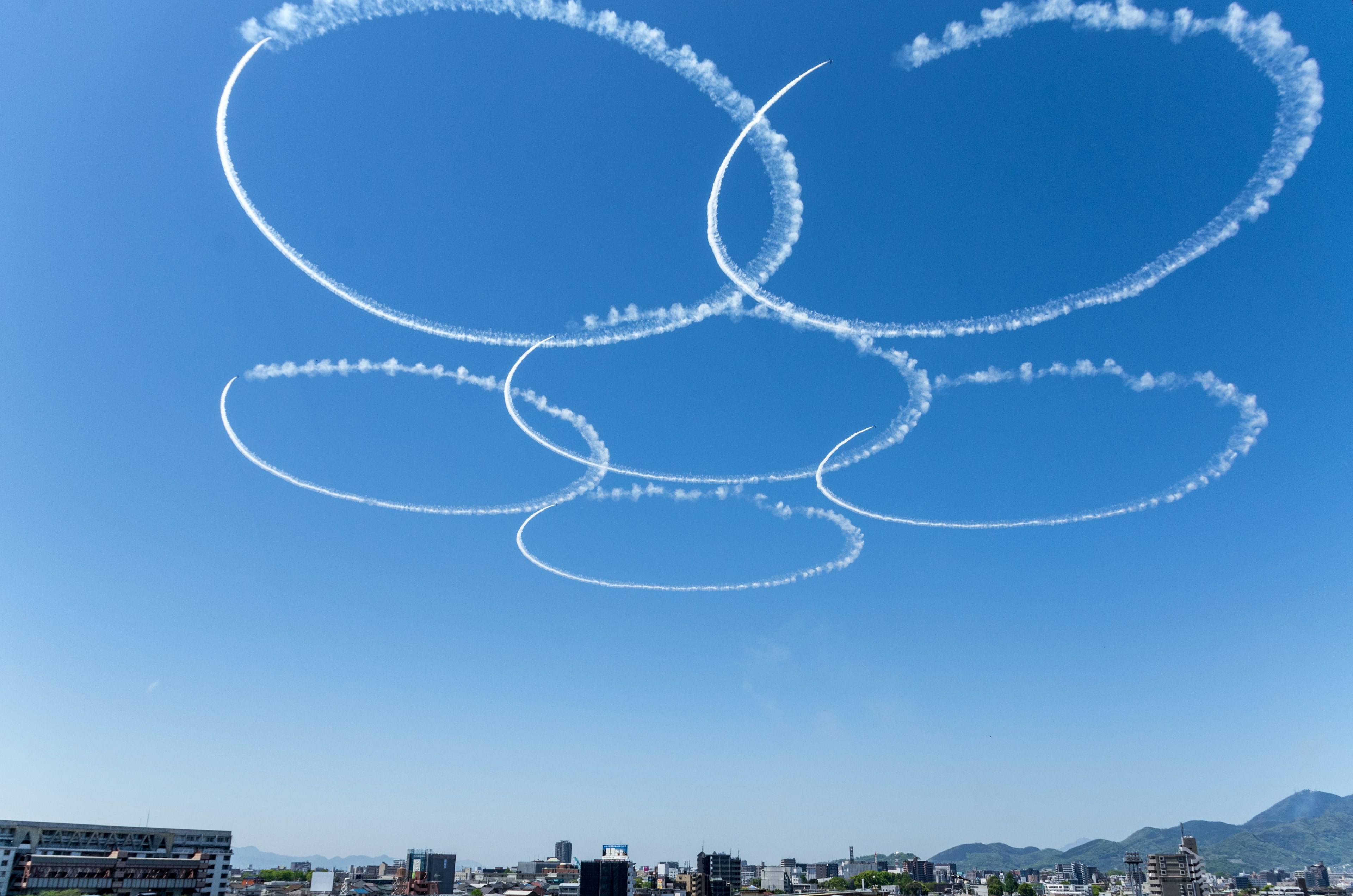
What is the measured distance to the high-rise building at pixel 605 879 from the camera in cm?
19038

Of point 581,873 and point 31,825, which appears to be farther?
point 581,873

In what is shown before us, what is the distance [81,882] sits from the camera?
121m

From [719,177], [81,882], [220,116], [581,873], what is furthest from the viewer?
[581,873]

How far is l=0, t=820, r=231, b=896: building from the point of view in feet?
395

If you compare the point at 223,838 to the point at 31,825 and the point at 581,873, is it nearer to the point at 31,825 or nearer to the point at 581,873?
the point at 31,825

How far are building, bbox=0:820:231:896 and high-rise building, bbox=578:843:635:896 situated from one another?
83523 mm

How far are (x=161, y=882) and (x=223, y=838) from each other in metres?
12.7

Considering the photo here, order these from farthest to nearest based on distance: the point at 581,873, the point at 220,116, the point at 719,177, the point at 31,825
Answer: the point at 581,873, the point at 31,825, the point at 719,177, the point at 220,116

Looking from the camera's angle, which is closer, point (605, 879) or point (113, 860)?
point (113, 860)

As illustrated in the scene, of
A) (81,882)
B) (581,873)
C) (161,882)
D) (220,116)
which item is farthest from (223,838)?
(220,116)

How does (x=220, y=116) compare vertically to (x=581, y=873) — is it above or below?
above

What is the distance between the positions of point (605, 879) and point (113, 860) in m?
106

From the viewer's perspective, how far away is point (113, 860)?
124312 millimetres

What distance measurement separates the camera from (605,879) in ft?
632
